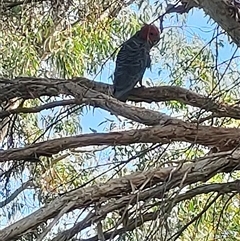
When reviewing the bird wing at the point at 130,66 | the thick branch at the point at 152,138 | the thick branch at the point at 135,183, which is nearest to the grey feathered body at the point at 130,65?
the bird wing at the point at 130,66

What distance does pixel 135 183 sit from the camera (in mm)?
1719

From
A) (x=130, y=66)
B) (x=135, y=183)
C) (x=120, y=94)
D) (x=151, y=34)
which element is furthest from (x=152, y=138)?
(x=151, y=34)

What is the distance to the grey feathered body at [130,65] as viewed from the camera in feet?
8.18

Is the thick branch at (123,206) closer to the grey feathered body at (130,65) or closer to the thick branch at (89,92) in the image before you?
the thick branch at (89,92)

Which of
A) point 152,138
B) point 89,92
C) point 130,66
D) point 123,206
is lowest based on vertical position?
point 123,206

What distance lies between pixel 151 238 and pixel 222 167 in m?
0.42

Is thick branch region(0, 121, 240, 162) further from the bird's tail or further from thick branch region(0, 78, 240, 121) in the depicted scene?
the bird's tail

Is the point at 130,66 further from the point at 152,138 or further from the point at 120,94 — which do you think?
the point at 152,138

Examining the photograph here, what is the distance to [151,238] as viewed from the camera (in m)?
1.39

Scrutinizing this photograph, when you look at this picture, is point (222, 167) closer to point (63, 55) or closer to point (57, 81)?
Answer: point (57, 81)

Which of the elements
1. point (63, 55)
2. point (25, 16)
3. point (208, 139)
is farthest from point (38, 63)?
point (208, 139)

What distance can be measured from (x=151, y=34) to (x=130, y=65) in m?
0.17

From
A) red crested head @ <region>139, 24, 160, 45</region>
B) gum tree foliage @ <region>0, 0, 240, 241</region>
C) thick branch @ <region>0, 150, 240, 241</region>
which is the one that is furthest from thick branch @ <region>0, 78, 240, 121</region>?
thick branch @ <region>0, 150, 240, 241</region>

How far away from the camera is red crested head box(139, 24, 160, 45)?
2.67 m
